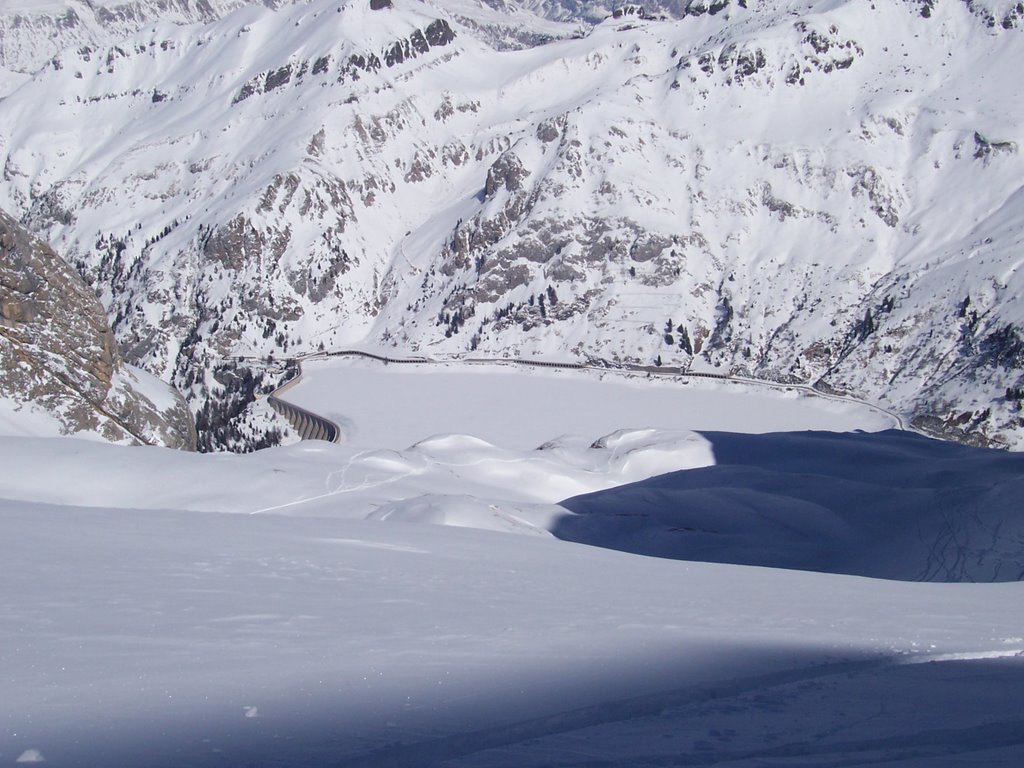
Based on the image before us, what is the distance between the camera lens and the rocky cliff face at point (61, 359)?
21203 millimetres

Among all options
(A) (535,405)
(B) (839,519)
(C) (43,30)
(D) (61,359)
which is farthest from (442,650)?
(C) (43,30)

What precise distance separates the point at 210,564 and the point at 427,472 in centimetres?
1367

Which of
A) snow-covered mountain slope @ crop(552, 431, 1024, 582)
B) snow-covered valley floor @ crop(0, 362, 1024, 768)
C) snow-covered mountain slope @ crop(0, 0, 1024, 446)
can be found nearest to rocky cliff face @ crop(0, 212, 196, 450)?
snow-covered valley floor @ crop(0, 362, 1024, 768)

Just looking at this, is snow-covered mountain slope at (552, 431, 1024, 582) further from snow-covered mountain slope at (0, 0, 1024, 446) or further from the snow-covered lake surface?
snow-covered mountain slope at (0, 0, 1024, 446)

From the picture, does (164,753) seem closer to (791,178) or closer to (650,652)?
(650,652)

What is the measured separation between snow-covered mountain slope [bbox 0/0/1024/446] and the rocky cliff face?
3228cm

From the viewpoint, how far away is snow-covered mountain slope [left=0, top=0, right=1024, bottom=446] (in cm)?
5466

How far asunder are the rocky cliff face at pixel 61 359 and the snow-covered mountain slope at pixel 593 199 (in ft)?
106

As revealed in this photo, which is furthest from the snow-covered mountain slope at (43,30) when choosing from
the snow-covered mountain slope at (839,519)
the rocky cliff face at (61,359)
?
the snow-covered mountain slope at (839,519)

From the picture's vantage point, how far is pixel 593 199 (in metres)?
65.9

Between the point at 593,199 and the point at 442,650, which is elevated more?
the point at 593,199

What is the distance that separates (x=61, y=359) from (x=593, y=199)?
156ft

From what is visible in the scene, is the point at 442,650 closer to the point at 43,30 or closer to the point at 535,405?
the point at 535,405

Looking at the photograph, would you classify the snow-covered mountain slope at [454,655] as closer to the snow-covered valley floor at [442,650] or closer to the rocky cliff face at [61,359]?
the snow-covered valley floor at [442,650]
